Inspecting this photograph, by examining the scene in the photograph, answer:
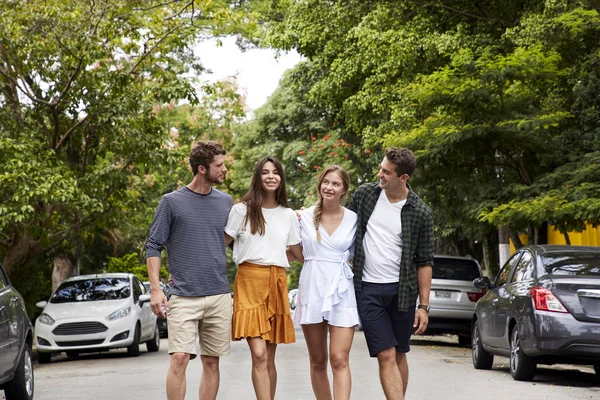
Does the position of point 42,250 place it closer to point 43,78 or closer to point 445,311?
point 43,78

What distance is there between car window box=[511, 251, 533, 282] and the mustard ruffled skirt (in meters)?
5.25

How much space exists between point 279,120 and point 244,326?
31.0m

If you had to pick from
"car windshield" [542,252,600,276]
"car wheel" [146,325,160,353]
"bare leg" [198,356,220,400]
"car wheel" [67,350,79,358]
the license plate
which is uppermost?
"car windshield" [542,252,600,276]

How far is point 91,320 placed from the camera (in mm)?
17969

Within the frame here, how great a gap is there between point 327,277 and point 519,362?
16.7 ft

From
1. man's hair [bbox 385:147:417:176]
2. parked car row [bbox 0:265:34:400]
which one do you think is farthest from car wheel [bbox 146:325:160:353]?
man's hair [bbox 385:147:417:176]

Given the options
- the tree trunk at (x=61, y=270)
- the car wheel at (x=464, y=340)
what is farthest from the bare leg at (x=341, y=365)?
the tree trunk at (x=61, y=270)

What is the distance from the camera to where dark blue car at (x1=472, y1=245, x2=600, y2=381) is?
1077 centimetres

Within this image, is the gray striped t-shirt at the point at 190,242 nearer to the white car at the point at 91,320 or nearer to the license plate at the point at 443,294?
the white car at the point at 91,320

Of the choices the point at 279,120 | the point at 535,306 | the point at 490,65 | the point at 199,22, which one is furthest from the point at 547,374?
the point at 279,120

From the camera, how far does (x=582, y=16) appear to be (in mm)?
16891

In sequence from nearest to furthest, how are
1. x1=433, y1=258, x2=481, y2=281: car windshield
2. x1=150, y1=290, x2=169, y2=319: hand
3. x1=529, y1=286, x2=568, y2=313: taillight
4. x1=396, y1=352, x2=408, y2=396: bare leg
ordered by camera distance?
1. x1=150, y1=290, x2=169, y2=319: hand
2. x1=396, y1=352, x2=408, y2=396: bare leg
3. x1=529, y1=286, x2=568, y2=313: taillight
4. x1=433, y1=258, x2=481, y2=281: car windshield

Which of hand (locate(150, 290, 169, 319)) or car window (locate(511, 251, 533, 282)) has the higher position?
car window (locate(511, 251, 533, 282))

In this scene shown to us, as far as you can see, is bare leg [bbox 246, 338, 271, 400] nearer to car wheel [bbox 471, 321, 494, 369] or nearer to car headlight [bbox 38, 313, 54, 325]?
car wheel [bbox 471, 321, 494, 369]
